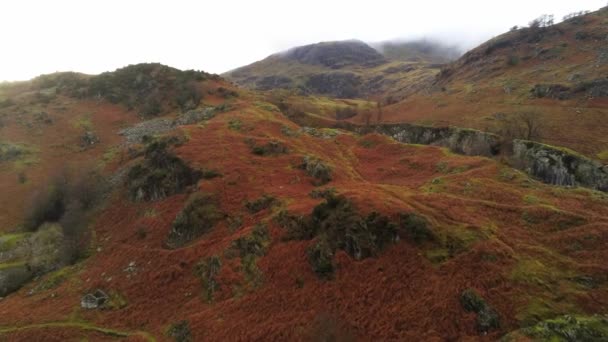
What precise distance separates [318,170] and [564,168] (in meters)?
28.9

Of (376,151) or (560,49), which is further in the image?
(560,49)

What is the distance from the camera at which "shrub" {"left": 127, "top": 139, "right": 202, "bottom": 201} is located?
48031 millimetres

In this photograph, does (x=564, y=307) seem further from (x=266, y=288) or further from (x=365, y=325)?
(x=266, y=288)

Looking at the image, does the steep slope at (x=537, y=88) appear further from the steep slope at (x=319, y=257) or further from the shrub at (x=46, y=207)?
the shrub at (x=46, y=207)

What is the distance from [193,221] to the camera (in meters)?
40.8

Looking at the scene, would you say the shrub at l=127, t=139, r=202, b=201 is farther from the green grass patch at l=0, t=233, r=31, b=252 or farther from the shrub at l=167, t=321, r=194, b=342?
the shrub at l=167, t=321, r=194, b=342

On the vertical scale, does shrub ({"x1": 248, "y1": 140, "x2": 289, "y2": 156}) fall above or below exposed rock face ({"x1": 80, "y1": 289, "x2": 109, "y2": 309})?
above

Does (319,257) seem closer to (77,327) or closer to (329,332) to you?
(329,332)

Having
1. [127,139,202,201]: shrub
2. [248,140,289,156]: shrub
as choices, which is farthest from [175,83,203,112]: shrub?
[248,140,289,156]: shrub

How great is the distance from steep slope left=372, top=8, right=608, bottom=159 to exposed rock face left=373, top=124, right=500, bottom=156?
16.6 meters

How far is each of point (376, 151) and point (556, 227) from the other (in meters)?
35.1

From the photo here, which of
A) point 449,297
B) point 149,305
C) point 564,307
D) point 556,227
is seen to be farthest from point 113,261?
point 556,227

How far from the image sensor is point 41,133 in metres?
78.4

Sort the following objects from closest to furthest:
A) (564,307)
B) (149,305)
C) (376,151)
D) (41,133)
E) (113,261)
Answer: (564,307) < (149,305) < (113,261) < (376,151) < (41,133)
